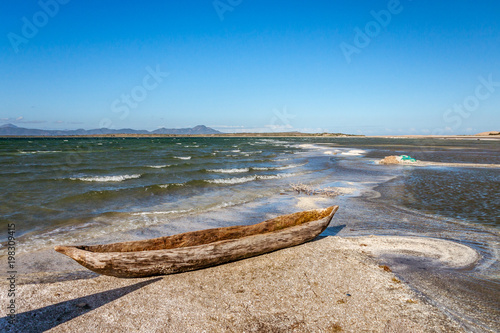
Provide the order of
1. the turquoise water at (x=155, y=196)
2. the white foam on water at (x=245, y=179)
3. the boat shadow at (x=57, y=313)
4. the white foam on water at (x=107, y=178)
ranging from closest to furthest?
1. the boat shadow at (x=57, y=313)
2. the turquoise water at (x=155, y=196)
3. the white foam on water at (x=107, y=178)
4. the white foam on water at (x=245, y=179)

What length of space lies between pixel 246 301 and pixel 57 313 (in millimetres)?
2968

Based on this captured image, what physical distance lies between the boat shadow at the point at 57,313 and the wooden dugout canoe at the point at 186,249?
1.24 ft

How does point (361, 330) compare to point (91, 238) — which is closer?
point (361, 330)

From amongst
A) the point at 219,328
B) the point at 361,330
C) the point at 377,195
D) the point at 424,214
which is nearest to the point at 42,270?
the point at 219,328

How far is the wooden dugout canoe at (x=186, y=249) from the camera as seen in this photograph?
4.82 m

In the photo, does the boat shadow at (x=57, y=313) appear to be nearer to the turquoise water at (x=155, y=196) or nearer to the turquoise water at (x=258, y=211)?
the turquoise water at (x=258, y=211)

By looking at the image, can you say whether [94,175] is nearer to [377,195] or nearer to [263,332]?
[377,195]

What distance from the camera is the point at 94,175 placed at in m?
19.5

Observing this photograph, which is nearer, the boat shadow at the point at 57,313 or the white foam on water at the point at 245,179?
the boat shadow at the point at 57,313

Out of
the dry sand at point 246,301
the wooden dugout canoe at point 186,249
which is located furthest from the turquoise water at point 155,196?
the dry sand at point 246,301

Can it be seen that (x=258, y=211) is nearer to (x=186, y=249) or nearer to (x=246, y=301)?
(x=186, y=249)

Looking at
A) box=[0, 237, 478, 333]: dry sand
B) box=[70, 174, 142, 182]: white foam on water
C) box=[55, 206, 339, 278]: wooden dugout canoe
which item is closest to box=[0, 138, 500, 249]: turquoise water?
box=[70, 174, 142, 182]: white foam on water

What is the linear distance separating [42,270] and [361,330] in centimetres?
624

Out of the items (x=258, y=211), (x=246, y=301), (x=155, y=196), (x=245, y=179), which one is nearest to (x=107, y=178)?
(x=155, y=196)
